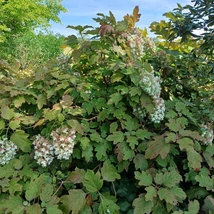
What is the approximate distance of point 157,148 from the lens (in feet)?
4.42

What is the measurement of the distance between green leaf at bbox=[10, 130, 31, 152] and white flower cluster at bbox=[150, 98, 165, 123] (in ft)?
2.10

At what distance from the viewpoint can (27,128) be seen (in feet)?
5.37

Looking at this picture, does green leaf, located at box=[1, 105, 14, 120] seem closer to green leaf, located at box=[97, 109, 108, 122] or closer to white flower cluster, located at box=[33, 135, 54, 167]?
white flower cluster, located at box=[33, 135, 54, 167]

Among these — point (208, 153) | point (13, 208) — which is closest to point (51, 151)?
point (13, 208)

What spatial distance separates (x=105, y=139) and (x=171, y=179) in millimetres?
379

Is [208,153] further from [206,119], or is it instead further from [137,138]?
[137,138]

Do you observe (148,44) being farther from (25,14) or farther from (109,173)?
(25,14)

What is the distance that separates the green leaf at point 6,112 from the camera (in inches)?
58.4

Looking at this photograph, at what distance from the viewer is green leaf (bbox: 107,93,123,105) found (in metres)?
1.48

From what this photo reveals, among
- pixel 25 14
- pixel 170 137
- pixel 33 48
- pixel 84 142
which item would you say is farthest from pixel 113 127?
pixel 25 14

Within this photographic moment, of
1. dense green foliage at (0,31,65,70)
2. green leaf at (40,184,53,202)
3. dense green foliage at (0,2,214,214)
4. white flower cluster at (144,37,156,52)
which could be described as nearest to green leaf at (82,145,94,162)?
dense green foliage at (0,2,214,214)

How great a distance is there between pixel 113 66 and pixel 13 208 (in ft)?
2.60

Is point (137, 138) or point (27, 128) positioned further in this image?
point (27, 128)

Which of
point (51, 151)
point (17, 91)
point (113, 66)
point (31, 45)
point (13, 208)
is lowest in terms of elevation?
point (13, 208)
